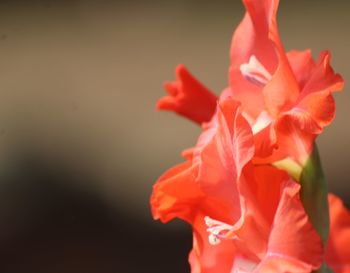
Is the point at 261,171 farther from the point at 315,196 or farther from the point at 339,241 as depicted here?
the point at 339,241

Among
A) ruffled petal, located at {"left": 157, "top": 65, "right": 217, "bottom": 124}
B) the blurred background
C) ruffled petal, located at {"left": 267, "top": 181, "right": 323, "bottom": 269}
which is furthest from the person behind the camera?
the blurred background

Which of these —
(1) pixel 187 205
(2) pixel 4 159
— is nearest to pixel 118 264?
(2) pixel 4 159

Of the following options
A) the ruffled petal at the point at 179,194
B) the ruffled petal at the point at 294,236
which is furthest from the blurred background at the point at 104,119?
the ruffled petal at the point at 294,236

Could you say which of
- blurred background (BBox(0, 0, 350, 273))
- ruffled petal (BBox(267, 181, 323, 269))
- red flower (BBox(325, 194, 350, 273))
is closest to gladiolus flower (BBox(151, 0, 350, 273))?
ruffled petal (BBox(267, 181, 323, 269))

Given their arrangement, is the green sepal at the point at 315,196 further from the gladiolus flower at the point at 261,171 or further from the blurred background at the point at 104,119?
the blurred background at the point at 104,119

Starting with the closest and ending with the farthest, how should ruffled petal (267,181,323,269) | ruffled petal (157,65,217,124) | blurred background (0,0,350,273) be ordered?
ruffled petal (267,181,323,269)
ruffled petal (157,65,217,124)
blurred background (0,0,350,273)

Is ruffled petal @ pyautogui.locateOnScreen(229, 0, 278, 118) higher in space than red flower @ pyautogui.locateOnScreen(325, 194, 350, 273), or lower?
higher

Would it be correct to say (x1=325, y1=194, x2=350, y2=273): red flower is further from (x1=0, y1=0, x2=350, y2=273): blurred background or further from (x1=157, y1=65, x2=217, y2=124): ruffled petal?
(x1=0, y1=0, x2=350, y2=273): blurred background
